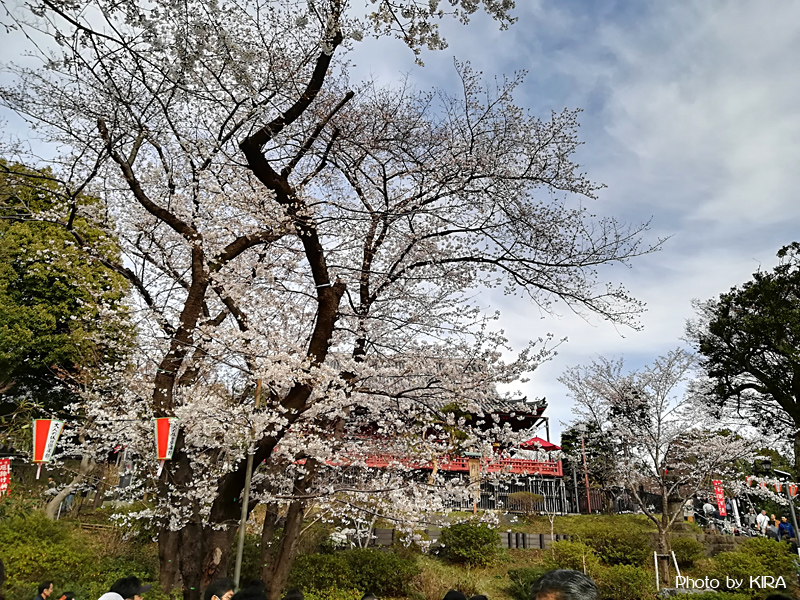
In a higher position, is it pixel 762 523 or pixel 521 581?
pixel 762 523

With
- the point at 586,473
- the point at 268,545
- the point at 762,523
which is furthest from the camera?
the point at 586,473

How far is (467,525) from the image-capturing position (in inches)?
465

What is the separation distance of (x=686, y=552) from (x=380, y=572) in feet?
27.5

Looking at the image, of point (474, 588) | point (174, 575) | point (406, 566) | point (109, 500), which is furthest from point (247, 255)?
point (109, 500)

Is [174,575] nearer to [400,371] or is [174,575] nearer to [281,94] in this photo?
[400,371]

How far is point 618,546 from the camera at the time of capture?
11930 millimetres

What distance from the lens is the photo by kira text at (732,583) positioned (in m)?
10.0

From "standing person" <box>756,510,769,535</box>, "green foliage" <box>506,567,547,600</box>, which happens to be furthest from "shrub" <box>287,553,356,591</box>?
"standing person" <box>756,510,769,535</box>

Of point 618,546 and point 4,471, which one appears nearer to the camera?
point 4,471

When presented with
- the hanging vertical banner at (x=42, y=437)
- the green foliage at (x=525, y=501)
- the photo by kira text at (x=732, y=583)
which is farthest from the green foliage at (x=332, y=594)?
the green foliage at (x=525, y=501)

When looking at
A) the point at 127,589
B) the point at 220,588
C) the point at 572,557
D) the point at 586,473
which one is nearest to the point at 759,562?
the point at 572,557

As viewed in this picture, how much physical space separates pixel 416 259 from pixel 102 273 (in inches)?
502

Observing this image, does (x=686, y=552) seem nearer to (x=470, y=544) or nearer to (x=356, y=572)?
(x=470, y=544)

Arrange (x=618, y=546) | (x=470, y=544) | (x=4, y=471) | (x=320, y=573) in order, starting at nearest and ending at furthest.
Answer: (x=4, y=471), (x=320, y=573), (x=470, y=544), (x=618, y=546)
